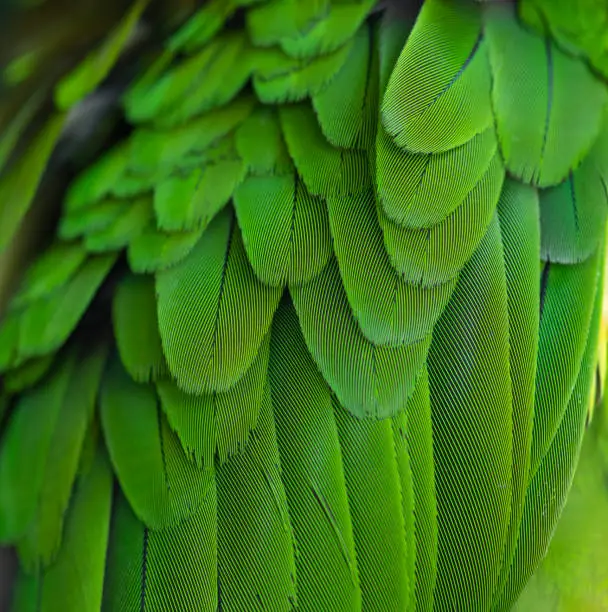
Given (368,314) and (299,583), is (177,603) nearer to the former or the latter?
(299,583)

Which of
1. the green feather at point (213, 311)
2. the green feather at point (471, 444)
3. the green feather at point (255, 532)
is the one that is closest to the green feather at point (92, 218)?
the green feather at point (213, 311)

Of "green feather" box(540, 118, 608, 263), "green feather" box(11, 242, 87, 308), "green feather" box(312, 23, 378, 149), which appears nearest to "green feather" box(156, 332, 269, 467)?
"green feather" box(11, 242, 87, 308)

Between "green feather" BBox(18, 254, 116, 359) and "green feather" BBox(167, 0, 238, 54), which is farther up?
"green feather" BBox(167, 0, 238, 54)

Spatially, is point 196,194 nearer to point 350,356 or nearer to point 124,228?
point 124,228

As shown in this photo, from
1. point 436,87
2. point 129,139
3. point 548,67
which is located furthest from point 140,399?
point 548,67

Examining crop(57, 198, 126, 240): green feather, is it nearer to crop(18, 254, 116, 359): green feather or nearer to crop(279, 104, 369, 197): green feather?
crop(18, 254, 116, 359): green feather

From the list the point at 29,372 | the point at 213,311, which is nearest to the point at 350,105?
the point at 213,311
